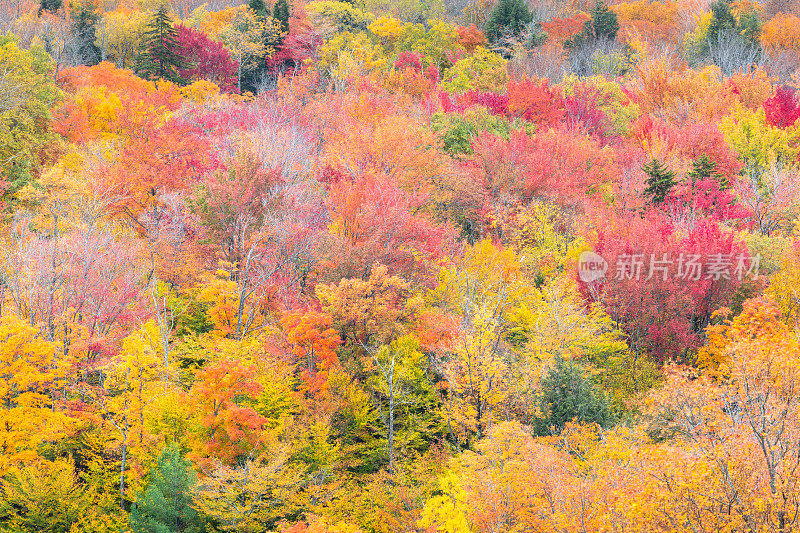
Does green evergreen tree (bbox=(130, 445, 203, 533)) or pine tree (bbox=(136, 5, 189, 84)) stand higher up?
pine tree (bbox=(136, 5, 189, 84))

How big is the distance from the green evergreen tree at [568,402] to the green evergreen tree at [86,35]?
68291 millimetres

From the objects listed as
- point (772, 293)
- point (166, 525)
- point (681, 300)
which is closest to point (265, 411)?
point (166, 525)

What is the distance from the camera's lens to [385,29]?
240ft

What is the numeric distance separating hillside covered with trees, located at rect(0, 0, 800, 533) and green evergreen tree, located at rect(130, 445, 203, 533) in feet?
0.33

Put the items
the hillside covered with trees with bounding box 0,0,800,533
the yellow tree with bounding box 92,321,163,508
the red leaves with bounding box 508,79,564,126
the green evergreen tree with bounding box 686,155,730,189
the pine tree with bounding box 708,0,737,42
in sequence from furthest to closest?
the pine tree with bounding box 708,0,737,42 < the red leaves with bounding box 508,79,564,126 < the green evergreen tree with bounding box 686,155,730,189 < the yellow tree with bounding box 92,321,163,508 < the hillside covered with trees with bounding box 0,0,800,533

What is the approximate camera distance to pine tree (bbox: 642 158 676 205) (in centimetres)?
4062

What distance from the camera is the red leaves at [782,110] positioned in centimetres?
5762

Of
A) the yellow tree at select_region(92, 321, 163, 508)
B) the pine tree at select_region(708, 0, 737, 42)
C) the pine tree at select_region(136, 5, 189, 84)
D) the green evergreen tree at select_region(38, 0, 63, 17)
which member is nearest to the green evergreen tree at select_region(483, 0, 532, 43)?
the pine tree at select_region(708, 0, 737, 42)

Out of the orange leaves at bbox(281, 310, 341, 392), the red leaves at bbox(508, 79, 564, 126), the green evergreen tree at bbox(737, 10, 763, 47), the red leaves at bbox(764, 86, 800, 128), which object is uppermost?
the green evergreen tree at bbox(737, 10, 763, 47)

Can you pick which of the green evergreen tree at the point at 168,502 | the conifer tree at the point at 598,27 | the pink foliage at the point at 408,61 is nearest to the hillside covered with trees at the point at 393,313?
the green evergreen tree at the point at 168,502

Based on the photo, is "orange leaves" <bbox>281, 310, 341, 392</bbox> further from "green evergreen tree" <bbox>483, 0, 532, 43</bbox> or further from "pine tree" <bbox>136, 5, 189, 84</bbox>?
"green evergreen tree" <bbox>483, 0, 532, 43</bbox>

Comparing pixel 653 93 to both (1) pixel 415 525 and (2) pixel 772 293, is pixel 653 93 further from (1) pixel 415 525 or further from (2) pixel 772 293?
(1) pixel 415 525

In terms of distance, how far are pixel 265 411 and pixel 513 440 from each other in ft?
34.0

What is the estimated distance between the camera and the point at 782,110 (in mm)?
58094
